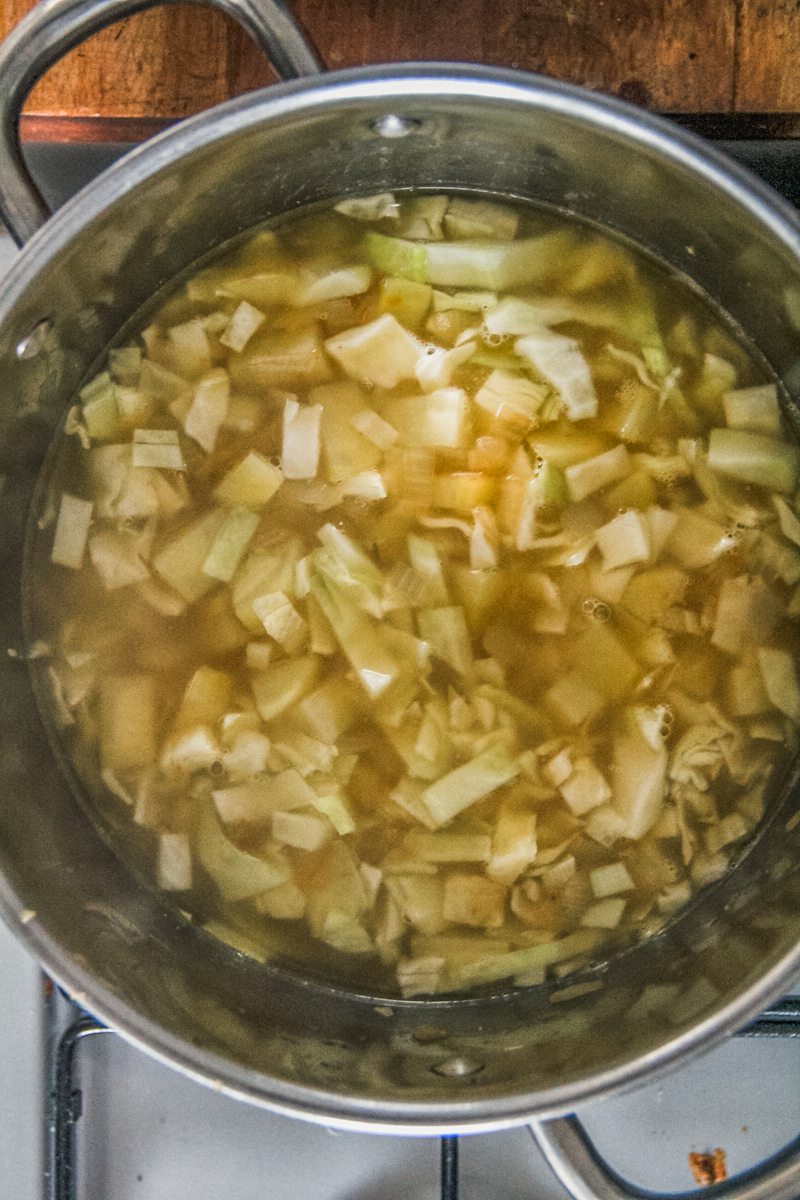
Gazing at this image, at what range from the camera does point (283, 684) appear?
0.97 m

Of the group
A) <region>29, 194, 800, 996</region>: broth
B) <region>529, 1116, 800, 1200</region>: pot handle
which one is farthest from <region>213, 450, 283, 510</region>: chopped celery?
<region>529, 1116, 800, 1200</region>: pot handle

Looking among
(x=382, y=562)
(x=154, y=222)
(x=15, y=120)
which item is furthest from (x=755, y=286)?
(x=15, y=120)

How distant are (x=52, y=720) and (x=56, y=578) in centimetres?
15

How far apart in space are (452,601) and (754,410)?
1.17 feet

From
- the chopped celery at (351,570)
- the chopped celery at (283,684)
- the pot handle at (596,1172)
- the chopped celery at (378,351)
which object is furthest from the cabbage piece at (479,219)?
the pot handle at (596,1172)

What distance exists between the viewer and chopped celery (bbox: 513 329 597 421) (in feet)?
3.17

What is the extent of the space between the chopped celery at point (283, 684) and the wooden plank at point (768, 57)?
2.38 feet

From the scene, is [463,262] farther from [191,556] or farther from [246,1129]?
[246,1129]

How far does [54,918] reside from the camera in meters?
0.91

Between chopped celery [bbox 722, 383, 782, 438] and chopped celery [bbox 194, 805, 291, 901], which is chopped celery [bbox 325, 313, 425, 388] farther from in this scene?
chopped celery [bbox 194, 805, 291, 901]

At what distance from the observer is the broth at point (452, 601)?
3.19ft

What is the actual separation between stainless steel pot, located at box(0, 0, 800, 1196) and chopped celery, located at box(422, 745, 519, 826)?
8.6 inches

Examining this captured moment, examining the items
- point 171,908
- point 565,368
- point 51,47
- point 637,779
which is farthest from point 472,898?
point 51,47

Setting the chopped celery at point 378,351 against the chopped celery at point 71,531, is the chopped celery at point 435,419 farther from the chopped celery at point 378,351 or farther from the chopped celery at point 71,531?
the chopped celery at point 71,531
